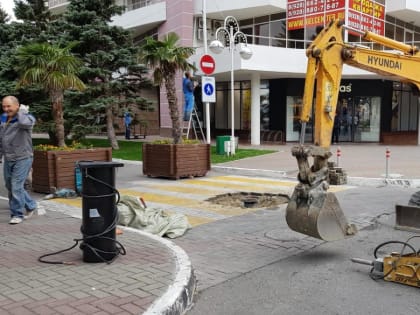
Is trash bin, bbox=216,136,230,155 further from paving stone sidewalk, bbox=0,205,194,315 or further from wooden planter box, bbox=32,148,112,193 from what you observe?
paving stone sidewalk, bbox=0,205,194,315

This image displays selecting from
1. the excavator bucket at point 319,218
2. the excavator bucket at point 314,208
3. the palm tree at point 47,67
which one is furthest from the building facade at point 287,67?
the excavator bucket at point 319,218

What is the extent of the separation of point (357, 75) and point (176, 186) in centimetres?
1675

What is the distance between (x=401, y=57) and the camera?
26.7 feet

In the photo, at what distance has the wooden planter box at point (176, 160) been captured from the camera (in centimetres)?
1293

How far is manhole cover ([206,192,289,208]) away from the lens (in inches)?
377

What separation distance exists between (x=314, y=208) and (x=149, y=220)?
2.81m

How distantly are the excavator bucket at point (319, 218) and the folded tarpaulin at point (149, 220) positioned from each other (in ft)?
6.70

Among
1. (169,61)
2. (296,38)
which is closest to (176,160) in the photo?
(169,61)

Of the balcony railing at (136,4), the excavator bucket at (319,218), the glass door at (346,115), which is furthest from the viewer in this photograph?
the balcony railing at (136,4)

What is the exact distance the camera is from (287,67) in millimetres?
24047

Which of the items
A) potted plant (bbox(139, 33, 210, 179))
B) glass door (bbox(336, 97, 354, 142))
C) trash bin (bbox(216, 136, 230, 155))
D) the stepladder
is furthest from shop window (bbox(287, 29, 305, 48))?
potted plant (bbox(139, 33, 210, 179))

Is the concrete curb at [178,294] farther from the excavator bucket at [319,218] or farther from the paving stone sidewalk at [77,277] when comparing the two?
the excavator bucket at [319,218]

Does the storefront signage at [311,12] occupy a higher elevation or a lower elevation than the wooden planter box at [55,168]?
higher

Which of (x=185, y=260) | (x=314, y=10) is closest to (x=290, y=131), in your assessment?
(x=314, y=10)
